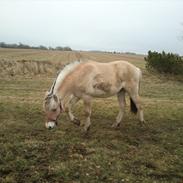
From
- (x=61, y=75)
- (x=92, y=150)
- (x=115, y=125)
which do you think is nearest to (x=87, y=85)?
(x=61, y=75)

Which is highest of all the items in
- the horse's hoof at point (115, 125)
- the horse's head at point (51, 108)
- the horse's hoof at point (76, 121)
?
the horse's head at point (51, 108)

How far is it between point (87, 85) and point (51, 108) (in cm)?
136

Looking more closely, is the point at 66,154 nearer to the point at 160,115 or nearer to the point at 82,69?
the point at 82,69

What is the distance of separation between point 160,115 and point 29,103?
543cm

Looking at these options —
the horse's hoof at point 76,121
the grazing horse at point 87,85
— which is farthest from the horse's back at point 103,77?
the horse's hoof at point 76,121

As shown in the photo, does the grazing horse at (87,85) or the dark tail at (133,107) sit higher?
the grazing horse at (87,85)

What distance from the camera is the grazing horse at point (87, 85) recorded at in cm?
748

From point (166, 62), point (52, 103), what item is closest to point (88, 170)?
point (52, 103)

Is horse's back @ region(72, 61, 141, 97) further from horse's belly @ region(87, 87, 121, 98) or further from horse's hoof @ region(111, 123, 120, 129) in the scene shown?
horse's hoof @ region(111, 123, 120, 129)

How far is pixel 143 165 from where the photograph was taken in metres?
6.29

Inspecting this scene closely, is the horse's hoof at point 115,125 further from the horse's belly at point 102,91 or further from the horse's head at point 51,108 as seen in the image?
the horse's head at point 51,108

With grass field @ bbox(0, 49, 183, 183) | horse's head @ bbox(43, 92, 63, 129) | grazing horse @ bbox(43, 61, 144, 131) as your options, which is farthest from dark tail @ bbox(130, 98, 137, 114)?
horse's head @ bbox(43, 92, 63, 129)

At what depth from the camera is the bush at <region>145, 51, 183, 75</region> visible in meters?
29.3

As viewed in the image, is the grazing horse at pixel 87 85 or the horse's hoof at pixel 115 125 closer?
the grazing horse at pixel 87 85
